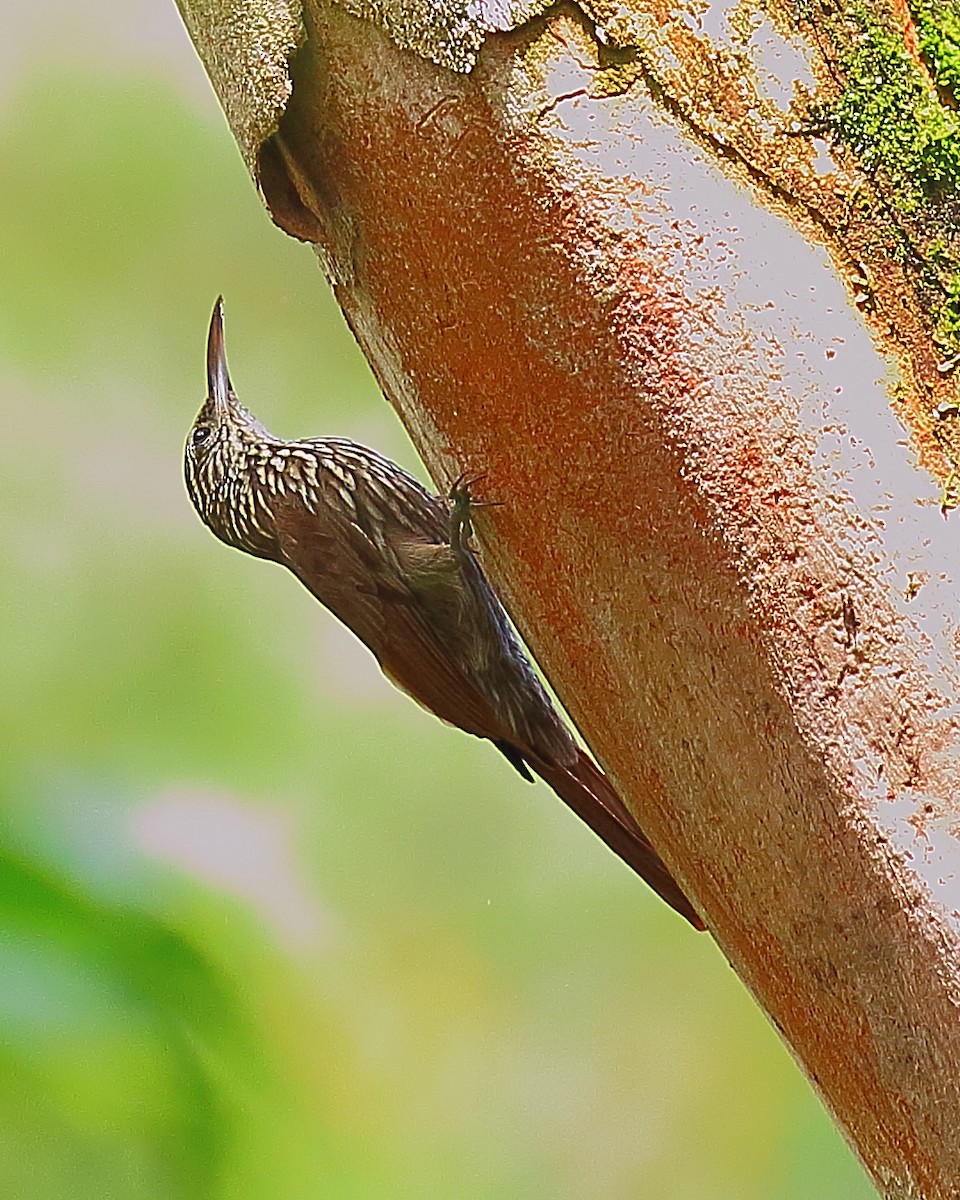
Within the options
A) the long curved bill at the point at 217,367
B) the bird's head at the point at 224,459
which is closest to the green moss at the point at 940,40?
the bird's head at the point at 224,459

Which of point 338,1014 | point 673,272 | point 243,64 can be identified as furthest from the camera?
point 338,1014

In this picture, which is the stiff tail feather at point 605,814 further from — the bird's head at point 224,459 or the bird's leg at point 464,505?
the bird's head at point 224,459

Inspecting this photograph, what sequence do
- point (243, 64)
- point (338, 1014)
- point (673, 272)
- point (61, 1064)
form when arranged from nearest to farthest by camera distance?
point (673, 272) → point (243, 64) → point (61, 1064) → point (338, 1014)

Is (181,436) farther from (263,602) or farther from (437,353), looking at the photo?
(437,353)

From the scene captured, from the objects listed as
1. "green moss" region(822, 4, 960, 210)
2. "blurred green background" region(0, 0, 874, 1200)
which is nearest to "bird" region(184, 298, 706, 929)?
"green moss" region(822, 4, 960, 210)

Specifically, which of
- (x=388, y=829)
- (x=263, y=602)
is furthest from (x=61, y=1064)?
(x=263, y=602)

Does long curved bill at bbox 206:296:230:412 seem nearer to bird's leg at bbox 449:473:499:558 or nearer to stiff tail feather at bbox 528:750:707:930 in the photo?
stiff tail feather at bbox 528:750:707:930

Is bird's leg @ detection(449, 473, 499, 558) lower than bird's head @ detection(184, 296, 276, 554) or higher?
Result: lower
